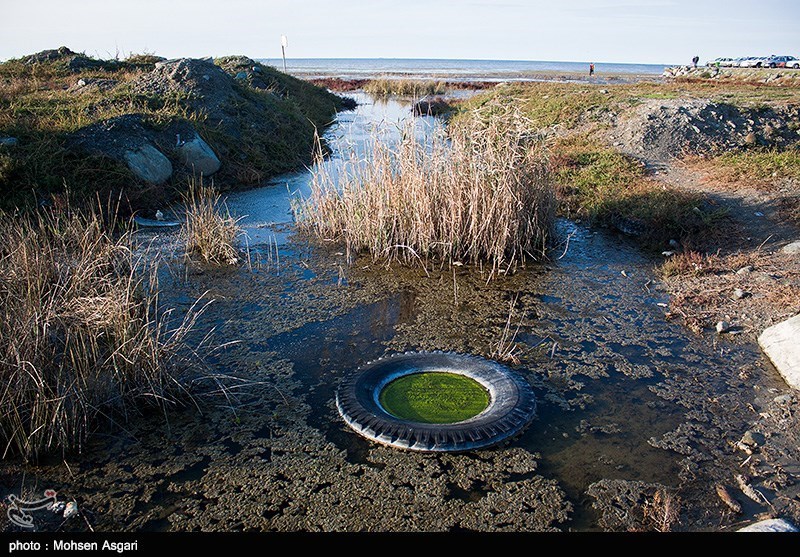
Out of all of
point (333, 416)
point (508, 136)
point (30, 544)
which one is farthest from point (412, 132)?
point (30, 544)

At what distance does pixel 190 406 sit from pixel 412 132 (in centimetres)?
380

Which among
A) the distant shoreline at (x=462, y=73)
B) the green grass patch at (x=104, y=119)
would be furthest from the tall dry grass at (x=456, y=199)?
the distant shoreline at (x=462, y=73)

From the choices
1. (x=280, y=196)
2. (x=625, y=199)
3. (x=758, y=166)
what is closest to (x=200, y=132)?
(x=280, y=196)

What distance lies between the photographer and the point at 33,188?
285 inches

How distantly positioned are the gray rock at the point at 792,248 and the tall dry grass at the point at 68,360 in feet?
18.9

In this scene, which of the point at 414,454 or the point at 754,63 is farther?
the point at 754,63

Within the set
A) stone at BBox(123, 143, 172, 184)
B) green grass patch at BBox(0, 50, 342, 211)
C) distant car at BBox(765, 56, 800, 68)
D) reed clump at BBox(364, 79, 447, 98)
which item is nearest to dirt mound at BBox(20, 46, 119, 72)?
green grass patch at BBox(0, 50, 342, 211)

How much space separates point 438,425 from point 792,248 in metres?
4.64

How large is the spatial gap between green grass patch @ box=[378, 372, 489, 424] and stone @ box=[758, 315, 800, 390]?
2.09 m

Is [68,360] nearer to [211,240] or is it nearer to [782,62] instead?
[211,240]

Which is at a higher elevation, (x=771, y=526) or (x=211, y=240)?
(x=211, y=240)

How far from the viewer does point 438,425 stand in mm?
3135

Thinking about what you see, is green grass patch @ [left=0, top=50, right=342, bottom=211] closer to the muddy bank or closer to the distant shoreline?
the muddy bank

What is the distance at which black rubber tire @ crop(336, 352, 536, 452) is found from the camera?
304 cm
